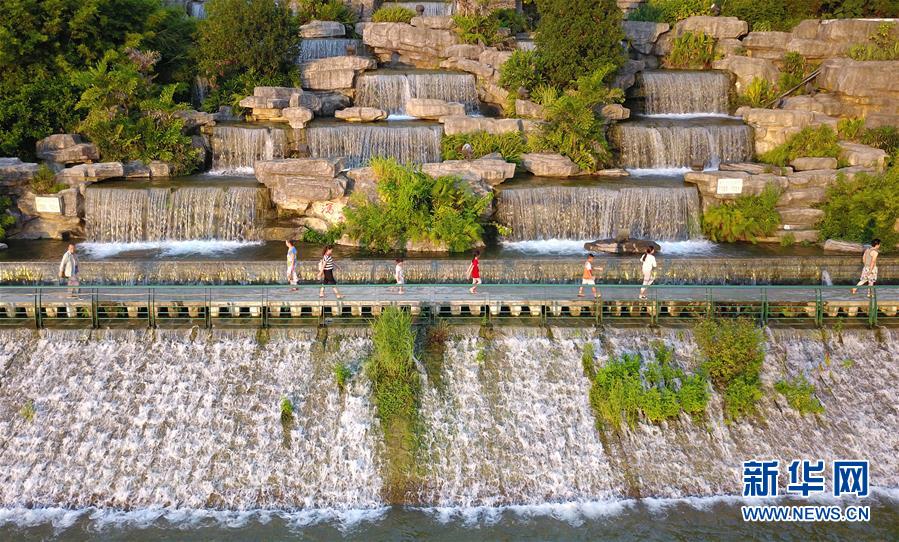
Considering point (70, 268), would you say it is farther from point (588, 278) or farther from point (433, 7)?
point (433, 7)

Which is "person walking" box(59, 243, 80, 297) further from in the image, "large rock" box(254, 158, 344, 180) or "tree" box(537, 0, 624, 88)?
"tree" box(537, 0, 624, 88)

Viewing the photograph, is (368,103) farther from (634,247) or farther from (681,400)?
(681,400)

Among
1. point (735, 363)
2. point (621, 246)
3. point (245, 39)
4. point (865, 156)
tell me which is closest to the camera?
point (735, 363)

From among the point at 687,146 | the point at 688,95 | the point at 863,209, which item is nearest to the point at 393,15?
the point at 688,95

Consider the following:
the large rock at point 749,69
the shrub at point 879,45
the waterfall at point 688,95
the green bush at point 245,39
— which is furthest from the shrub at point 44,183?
the shrub at point 879,45

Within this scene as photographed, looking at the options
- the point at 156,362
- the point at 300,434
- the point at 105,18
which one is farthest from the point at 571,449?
the point at 105,18

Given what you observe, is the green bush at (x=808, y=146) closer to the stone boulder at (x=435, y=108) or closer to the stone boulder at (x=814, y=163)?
the stone boulder at (x=814, y=163)

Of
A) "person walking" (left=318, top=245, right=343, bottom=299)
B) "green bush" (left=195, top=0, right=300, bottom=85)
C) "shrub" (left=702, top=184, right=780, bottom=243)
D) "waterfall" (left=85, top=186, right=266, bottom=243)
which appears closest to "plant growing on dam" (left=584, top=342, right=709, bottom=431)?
"person walking" (left=318, top=245, right=343, bottom=299)

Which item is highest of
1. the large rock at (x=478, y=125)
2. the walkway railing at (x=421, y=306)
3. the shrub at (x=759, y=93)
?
the shrub at (x=759, y=93)
